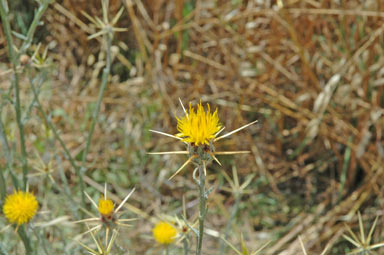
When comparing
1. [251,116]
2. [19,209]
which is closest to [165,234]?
[19,209]

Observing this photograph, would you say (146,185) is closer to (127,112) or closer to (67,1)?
(127,112)

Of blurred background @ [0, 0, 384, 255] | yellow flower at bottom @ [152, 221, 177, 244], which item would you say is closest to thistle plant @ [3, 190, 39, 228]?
yellow flower at bottom @ [152, 221, 177, 244]

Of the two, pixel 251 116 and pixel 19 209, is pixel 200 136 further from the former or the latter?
pixel 251 116

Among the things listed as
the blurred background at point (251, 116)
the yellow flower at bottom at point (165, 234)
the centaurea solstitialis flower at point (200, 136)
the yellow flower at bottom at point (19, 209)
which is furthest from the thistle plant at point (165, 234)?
the blurred background at point (251, 116)

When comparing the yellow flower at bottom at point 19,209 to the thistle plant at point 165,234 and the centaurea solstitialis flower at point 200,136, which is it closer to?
the thistle plant at point 165,234

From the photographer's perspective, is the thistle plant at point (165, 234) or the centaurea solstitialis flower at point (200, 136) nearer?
the centaurea solstitialis flower at point (200, 136)

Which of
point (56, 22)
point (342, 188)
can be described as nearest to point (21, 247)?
point (342, 188)

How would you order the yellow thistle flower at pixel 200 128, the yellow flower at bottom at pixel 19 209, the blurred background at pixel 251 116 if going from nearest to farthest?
1. the yellow thistle flower at pixel 200 128
2. the yellow flower at bottom at pixel 19 209
3. the blurred background at pixel 251 116

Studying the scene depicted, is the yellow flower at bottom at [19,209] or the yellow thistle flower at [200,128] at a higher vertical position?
the yellow thistle flower at [200,128]
